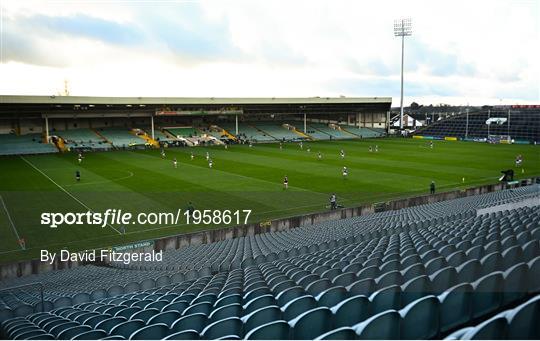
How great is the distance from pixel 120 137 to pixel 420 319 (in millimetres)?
71609

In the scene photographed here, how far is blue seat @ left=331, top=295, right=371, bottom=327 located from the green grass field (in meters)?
18.1

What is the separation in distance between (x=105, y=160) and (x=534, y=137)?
68.0 meters

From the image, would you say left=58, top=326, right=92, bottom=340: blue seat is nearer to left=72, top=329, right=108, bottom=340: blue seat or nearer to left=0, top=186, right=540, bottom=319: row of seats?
left=72, top=329, right=108, bottom=340: blue seat

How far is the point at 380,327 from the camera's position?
3895 millimetres

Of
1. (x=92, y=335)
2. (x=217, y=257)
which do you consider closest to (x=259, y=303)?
(x=92, y=335)

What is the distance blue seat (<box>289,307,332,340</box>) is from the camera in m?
4.39

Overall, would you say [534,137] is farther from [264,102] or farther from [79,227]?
[79,227]

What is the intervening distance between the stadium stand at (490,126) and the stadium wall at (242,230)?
57.9 metres

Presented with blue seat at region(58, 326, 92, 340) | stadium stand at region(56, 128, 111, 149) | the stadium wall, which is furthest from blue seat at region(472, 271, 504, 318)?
stadium stand at region(56, 128, 111, 149)

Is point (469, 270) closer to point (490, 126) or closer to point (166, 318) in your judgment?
point (166, 318)

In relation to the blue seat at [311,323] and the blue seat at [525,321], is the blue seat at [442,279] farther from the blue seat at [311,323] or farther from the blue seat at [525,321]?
the blue seat at [525,321]

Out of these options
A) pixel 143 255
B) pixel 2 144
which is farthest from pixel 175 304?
pixel 2 144

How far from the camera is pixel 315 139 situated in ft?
264

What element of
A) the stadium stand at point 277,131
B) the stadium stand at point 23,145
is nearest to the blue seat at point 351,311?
the stadium stand at point 23,145
